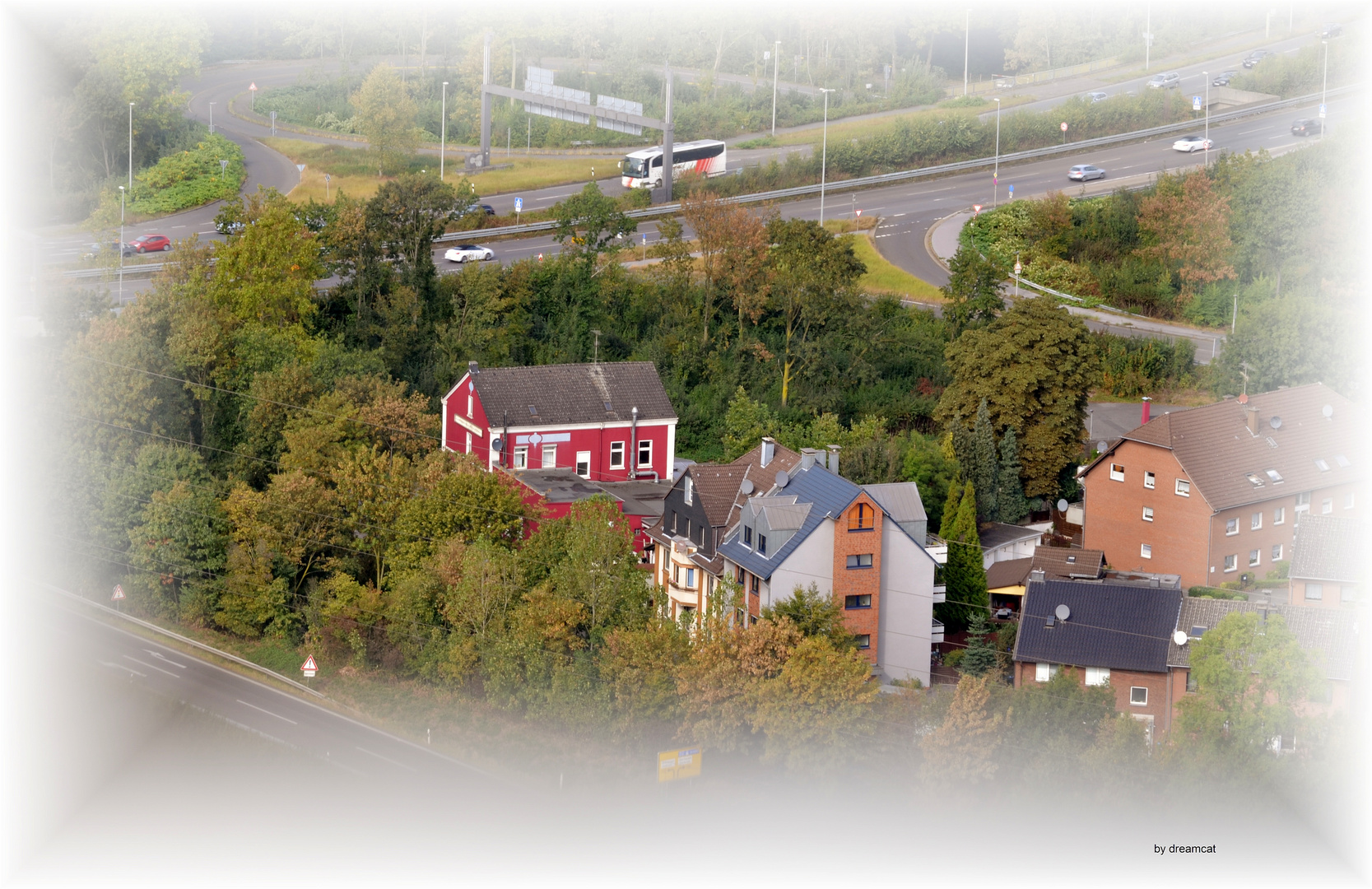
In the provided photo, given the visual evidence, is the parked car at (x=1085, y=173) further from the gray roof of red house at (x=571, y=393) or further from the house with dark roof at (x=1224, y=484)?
the gray roof of red house at (x=571, y=393)

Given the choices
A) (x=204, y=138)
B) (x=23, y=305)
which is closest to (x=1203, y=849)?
(x=23, y=305)

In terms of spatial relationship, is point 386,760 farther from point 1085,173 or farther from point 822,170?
point 1085,173

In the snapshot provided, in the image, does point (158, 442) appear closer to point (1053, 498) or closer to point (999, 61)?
point (1053, 498)

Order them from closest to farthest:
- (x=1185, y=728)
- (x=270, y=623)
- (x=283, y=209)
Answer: (x=1185, y=728), (x=270, y=623), (x=283, y=209)

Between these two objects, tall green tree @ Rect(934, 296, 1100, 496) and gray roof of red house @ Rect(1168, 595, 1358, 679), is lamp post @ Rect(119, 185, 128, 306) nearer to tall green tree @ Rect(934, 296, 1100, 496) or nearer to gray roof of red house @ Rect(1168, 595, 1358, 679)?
tall green tree @ Rect(934, 296, 1100, 496)

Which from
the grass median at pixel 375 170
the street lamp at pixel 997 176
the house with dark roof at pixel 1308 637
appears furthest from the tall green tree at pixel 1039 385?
the grass median at pixel 375 170

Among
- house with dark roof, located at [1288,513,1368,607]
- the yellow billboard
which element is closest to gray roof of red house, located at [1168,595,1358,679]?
house with dark roof, located at [1288,513,1368,607]
